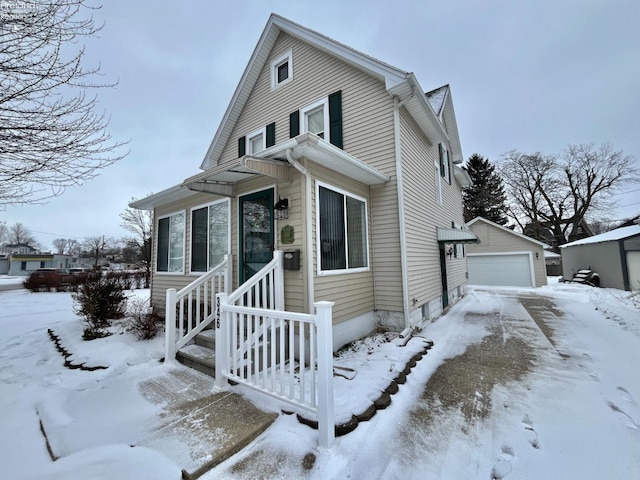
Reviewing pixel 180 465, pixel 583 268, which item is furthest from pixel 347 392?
pixel 583 268

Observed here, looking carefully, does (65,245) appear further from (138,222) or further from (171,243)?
(171,243)

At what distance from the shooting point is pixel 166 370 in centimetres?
379

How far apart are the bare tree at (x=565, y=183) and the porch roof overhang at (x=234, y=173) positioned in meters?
27.1

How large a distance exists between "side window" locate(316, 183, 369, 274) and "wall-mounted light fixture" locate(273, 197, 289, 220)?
1.73 ft

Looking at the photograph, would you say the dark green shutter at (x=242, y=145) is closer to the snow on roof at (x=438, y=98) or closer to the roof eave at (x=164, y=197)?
the roof eave at (x=164, y=197)

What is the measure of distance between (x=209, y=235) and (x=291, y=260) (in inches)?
113

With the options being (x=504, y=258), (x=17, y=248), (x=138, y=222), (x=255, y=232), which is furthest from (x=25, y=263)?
(x=504, y=258)

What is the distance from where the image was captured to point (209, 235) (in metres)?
6.14

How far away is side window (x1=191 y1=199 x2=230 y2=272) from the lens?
579cm

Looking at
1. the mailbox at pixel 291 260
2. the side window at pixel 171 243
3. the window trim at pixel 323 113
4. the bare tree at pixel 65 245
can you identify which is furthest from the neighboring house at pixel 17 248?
the mailbox at pixel 291 260

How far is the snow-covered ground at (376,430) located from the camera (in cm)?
202

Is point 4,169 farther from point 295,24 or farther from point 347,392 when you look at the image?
point 295,24

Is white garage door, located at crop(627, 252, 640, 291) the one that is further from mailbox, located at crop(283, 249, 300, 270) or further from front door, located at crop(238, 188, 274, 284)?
front door, located at crop(238, 188, 274, 284)

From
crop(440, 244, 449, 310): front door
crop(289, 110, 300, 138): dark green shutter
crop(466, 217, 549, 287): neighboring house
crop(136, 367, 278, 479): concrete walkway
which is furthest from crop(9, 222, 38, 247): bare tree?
crop(466, 217, 549, 287): neighboring house
